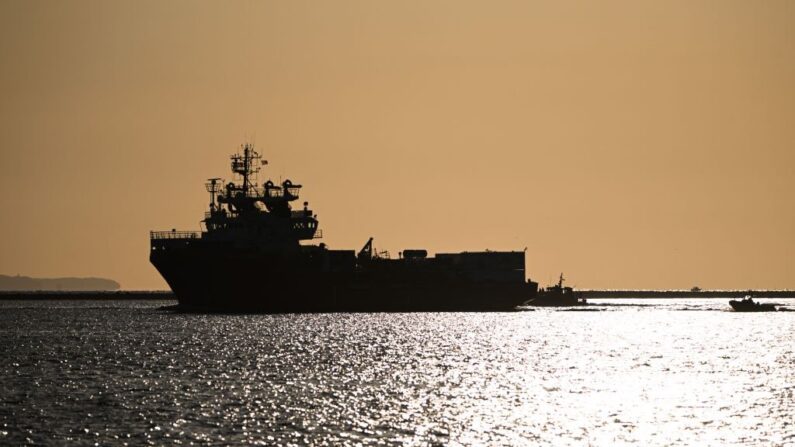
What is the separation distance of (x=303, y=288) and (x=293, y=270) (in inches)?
188

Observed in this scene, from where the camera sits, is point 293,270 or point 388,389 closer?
point 388,389

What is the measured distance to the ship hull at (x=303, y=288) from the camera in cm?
13838

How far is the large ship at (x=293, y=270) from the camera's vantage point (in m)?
139

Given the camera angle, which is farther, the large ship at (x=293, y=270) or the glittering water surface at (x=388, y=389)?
the large ship at (x=293, y=270)

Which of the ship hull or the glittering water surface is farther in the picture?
the ship hull

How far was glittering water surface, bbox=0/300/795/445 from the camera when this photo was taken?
46.3m

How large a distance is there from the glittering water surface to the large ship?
23260 mm

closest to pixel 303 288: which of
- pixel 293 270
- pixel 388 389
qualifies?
pixel 293 270

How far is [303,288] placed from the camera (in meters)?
149

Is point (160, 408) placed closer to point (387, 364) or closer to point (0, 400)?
point (0, 400)

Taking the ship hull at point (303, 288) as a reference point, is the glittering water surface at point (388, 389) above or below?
below

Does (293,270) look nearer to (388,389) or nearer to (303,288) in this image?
(303,288)

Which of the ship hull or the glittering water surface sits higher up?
the ship hull

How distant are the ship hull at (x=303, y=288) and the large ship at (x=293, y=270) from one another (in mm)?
122
